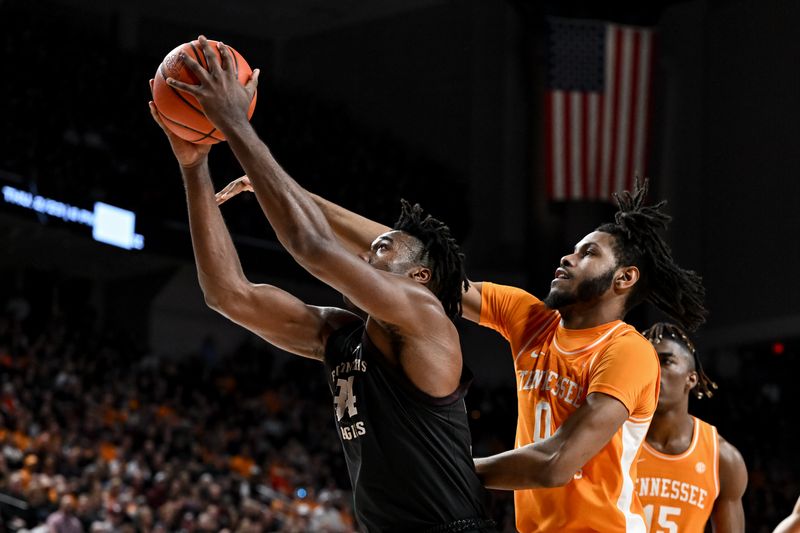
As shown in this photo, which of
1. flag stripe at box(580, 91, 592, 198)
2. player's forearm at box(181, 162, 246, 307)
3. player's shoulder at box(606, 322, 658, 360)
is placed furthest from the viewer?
flag stripe at box(580, 91, 592, 198)

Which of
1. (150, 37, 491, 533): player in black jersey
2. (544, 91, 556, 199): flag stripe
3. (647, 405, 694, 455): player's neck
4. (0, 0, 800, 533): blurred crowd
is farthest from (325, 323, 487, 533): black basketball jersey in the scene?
(544, 91, 556, 199): flag stripe

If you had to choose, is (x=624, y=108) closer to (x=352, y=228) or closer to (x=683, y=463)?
(x=683, y=463)

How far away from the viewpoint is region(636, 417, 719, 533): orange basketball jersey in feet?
17.5

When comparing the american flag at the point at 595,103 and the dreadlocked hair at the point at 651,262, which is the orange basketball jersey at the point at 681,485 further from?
the american flag at the point at 595,103

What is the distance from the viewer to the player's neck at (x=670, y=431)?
5.57 metres

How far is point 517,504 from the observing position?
13.9 ft

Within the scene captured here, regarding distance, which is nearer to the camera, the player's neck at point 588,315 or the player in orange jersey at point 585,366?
the player in orange jersey at point 585,366

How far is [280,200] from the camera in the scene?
3.40 m

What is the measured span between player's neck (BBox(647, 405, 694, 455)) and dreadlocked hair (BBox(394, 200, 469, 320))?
195 centimetres

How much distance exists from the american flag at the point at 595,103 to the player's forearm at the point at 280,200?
15509 millimetres

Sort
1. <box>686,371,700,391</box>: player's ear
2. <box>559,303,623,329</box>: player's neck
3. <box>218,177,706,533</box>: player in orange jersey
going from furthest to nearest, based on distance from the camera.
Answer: <box>686,371,700,391</box>: player's ear < <box>559,303,623,329</box>: player's neck < <box>218,177,706,533</box>: player in orange jersey

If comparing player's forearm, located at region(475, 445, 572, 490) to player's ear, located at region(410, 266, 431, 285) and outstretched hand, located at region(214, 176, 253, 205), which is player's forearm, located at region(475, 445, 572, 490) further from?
outstretched hand, located at region(214, 176, 253, 205)

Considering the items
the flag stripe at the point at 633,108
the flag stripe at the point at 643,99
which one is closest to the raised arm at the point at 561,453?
the flag stripe at the point at 633,108

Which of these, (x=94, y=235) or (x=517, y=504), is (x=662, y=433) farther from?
(x=94, y=235)
